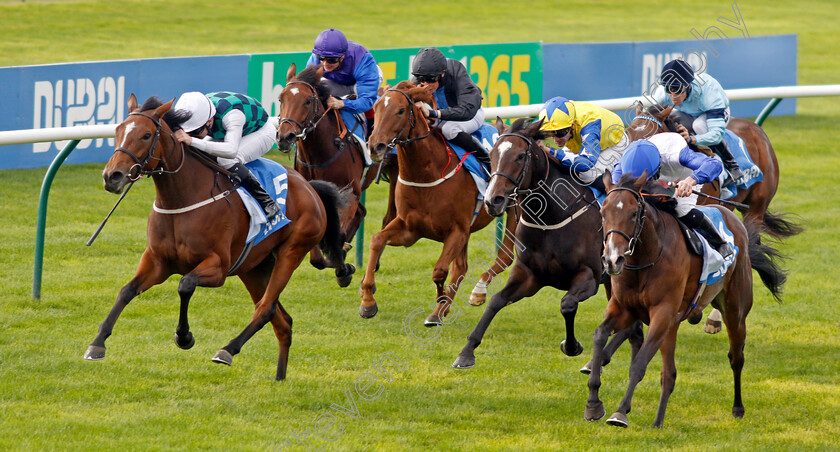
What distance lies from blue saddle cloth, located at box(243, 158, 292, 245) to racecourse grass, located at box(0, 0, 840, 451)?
2.98 feet

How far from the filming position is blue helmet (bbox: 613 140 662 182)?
555 centimetres

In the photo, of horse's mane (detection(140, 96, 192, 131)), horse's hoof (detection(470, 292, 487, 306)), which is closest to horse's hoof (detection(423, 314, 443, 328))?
horse's hoof (detection(470, 292, 487, 306))

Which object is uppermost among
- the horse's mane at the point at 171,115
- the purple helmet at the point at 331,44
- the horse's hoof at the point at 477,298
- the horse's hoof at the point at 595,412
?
the purple helmet at the point at 331,44

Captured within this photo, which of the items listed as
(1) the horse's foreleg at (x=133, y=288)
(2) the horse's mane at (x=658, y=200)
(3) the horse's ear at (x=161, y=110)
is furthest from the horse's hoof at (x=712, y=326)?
(3) the horse's ear at (x=161, y=110)

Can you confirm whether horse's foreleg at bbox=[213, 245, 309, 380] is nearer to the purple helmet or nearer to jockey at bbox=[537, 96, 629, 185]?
jockey at bbox=[537, 96, 629, 185]

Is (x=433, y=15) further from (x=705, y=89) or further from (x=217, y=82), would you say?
(x=705, y=89)

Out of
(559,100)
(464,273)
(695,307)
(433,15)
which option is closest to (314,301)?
(464,273)

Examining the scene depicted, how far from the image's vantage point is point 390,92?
7.09 meters

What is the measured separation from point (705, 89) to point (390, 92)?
2483 mm

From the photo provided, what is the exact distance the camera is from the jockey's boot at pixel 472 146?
7.55 metres

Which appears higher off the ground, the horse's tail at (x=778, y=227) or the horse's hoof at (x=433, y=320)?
the horse's tail at (x=778, y=227)

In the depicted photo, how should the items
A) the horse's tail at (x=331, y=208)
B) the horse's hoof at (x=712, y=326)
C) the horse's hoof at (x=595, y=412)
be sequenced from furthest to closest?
the horse's hoof at (x=712, y=326)
the horse's tail at (x=331, y=208)
the horse's hoof at (x=595, y=412)

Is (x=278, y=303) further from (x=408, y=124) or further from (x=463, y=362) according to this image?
(x=408, y=124)

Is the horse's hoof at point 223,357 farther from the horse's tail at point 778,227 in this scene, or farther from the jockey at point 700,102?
the horse's tail at point 778,227
